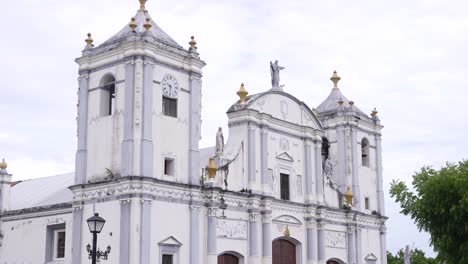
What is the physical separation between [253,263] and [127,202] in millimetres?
7220

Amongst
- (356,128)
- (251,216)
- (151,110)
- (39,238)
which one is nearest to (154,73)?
(151,110)

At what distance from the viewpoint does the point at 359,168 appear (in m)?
41.8

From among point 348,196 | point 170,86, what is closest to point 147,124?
point 170,86

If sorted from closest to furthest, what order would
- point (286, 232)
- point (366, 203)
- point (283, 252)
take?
point (286, 232) → point (283, 252) → point (366, 203)

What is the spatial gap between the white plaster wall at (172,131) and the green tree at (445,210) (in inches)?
375

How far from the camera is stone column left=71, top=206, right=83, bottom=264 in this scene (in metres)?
30.1

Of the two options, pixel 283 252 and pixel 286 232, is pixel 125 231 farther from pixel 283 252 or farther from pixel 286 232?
pixel 283 252

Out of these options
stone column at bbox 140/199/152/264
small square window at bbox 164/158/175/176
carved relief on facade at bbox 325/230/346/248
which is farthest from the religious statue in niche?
carved relief on facade at bbox 325/230/346/248

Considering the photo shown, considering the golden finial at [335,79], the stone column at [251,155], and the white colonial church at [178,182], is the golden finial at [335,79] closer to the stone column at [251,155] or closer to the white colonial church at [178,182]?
the white colonial church at [178,182]

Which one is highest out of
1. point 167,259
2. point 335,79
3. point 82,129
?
point 335,79

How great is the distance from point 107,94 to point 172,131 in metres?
3.25

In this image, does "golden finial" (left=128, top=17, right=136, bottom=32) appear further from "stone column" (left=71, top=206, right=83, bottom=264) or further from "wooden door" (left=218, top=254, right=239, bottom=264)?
"wooden door" (left=218, top=254, right=239, bottom=264)

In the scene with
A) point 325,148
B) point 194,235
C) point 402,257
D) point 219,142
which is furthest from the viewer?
point 402,257

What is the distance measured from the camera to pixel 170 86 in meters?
31.1
